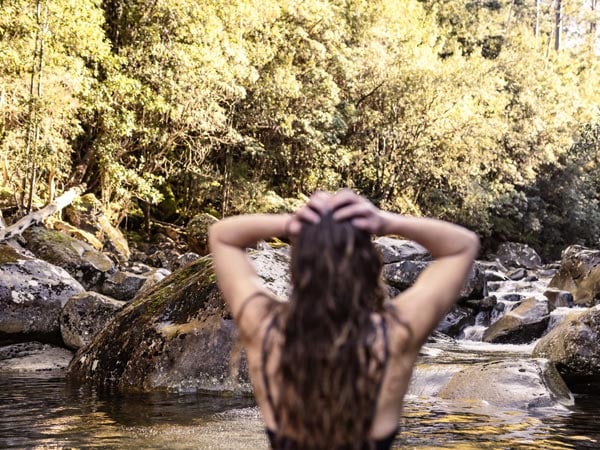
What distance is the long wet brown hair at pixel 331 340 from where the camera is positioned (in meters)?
1.83

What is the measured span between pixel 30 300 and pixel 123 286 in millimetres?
3545

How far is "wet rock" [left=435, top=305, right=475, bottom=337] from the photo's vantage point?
1742 centimetres

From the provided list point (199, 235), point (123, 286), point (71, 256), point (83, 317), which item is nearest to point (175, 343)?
point (83, 317)

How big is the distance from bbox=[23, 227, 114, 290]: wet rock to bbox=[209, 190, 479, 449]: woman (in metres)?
14.5

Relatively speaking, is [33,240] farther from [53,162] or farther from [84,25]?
[84,25]

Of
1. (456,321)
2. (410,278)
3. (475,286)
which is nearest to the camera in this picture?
(456,321)

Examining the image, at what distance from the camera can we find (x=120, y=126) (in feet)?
73.6

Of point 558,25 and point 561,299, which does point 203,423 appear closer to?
point 561,299

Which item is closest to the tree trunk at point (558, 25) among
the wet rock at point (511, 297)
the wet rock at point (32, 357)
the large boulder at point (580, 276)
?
the large boulder at point (580, 276)

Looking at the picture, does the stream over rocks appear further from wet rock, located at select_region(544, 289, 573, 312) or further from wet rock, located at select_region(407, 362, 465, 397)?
wet rock, located at select_region(544, 289, 573, 312)

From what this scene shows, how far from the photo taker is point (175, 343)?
9461mm

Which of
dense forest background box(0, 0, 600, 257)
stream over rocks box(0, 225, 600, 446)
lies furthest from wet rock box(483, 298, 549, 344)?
dense forest background box(0, 0, 600, 257)

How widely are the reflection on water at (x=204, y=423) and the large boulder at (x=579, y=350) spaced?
0.38m

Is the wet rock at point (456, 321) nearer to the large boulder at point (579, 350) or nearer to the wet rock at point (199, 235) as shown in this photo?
the large boulder at point (579, 350)
